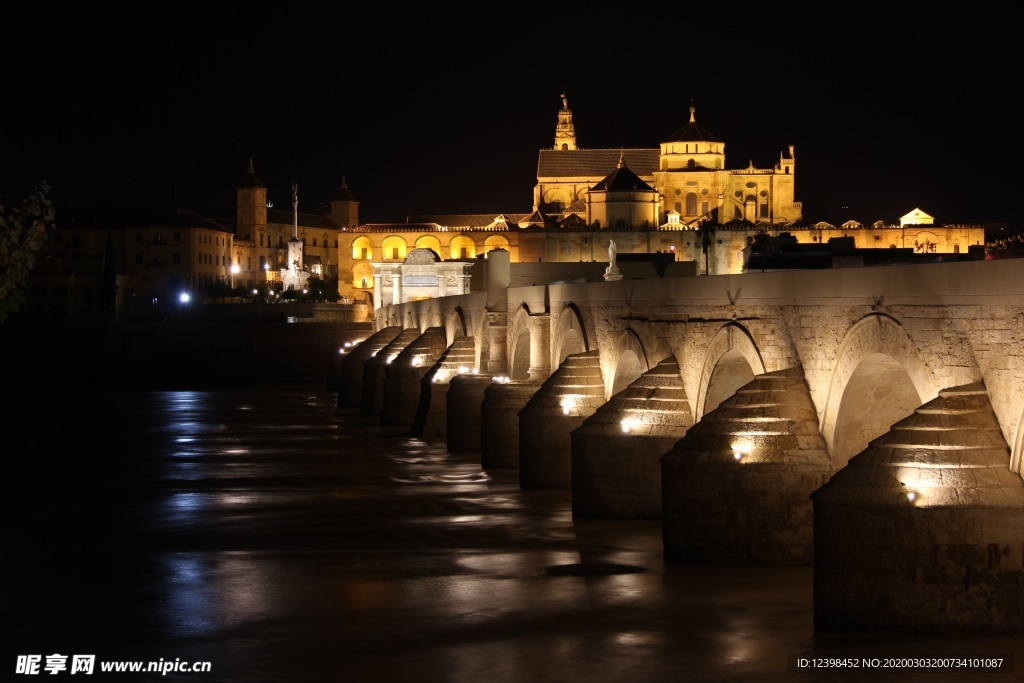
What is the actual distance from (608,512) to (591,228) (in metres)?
80.4

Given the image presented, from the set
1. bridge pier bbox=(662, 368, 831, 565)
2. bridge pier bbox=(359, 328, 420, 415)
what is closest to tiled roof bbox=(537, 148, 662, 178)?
bridge pier bbox=(359, 328, 420, 415)

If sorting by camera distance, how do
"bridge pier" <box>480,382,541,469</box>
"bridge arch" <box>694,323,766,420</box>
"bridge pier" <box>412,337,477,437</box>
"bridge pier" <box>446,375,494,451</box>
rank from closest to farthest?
"bridge arch" <box>694,323,766,420</box> → "bridge pier" <box>480,382,541,469</box> → "bridge pier" <box>446,375,494,451</box> → "bridge pier" <box>412,337,477,437</box>

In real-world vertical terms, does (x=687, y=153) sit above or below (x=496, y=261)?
above

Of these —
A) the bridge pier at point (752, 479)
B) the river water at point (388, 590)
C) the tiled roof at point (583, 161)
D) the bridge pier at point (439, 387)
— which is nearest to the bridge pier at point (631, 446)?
the river water at point (388, 590)

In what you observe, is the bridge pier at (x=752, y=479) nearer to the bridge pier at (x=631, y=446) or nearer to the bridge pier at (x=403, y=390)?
the bridge pier at (x=631, y=446)

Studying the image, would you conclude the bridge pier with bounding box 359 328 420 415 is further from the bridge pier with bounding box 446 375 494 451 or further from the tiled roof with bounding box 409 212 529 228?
the tiled roof with bounding box 409 212 529 228

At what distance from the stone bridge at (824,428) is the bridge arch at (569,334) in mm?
149

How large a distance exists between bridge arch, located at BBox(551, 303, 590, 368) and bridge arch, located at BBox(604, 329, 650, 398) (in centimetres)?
195

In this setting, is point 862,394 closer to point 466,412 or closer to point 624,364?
point 624,364

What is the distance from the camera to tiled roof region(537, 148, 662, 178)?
113000 millimetres

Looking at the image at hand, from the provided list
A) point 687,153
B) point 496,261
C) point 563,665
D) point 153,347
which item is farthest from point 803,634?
point 687,153

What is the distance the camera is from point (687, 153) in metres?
108

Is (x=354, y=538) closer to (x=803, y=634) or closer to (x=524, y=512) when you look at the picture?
(x=524, y=512)

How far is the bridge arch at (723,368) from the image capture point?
63.5ft
